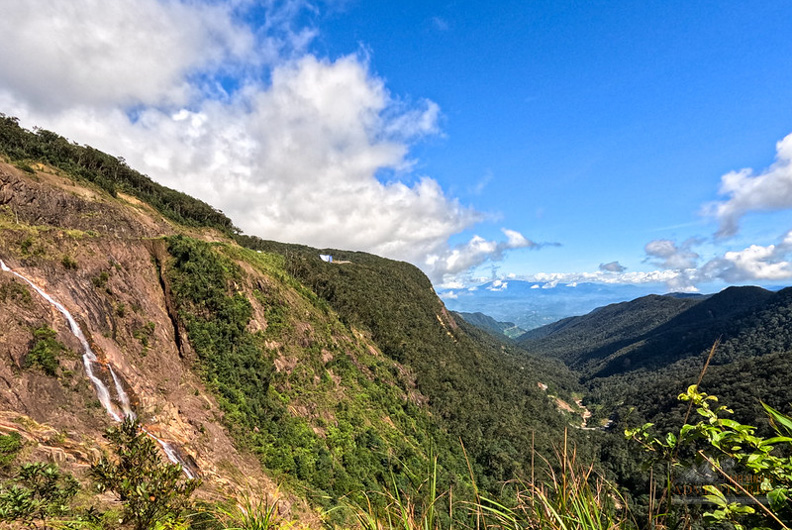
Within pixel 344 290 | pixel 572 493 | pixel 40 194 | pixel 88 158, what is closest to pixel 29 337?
pixel 40 194

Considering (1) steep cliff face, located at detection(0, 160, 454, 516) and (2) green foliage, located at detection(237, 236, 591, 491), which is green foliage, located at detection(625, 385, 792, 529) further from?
(2) green foliage, located at detection(237, 236, 591, 491)

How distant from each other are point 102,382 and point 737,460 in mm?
27492

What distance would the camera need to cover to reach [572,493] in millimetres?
3355

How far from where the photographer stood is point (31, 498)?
596 centimetres

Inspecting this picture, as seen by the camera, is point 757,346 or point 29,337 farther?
point 757,346

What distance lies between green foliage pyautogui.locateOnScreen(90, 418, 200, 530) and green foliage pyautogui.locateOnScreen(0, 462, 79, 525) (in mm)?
690

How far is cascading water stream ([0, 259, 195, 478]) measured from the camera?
19578mm

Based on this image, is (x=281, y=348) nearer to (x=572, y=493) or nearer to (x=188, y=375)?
(x=188, y=375)

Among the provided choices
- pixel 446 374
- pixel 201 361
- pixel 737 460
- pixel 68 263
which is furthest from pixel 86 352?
pixel 446 374

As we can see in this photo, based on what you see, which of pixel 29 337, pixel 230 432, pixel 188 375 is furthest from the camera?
pixel 188 375

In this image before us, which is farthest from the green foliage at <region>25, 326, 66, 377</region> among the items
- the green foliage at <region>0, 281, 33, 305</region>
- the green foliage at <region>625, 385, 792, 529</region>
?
the green foliage at <region>625, 385, 792, 529</region>

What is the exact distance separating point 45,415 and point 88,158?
47.7 meters

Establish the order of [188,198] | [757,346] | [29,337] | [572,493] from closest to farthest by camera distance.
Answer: [572,493], [29,337], [188,198], [757,346]

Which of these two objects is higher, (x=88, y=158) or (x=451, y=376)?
(x=88, y=158)
